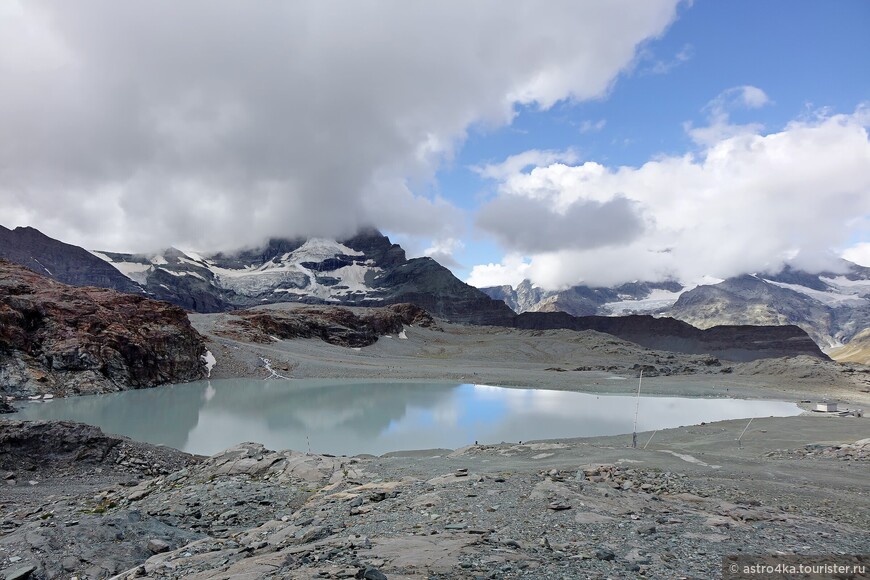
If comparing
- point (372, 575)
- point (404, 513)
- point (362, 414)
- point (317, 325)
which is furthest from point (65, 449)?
point (317, 325)

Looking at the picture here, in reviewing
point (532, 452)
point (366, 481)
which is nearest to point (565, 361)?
point (532, 452)

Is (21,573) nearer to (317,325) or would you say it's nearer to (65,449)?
(65,449)

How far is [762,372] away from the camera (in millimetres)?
68812

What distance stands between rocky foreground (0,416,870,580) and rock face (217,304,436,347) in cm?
7459

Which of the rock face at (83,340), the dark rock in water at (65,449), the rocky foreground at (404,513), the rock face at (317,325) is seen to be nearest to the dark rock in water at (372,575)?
the rocky foreground at (404,513)

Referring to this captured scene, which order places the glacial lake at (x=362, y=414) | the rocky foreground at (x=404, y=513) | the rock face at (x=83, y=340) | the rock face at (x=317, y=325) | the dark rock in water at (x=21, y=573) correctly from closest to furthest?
the rocky foreground at (x=404, y=513)
the dark rock in water at (x=21, y=573)
the glacial lake at (x=362, y=414)
the rock face at (x=83, y=340)
the rock face at (x=317, y=325)

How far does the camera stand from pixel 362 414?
118 feet

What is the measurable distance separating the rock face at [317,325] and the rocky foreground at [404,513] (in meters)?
74.6

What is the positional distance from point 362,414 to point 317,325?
74691 mm

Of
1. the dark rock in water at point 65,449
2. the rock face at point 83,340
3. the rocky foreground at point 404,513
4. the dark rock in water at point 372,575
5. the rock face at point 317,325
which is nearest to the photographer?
the dark rock in water at point 372,575

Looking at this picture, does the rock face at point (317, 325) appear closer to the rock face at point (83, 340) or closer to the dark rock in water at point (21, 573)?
the rock face at point (83, 340)

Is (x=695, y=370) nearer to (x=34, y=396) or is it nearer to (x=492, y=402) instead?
(x=492, y=402)

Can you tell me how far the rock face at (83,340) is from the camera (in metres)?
40.1

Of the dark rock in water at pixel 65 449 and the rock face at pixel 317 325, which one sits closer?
the dark rock in water at pixel 65 449
